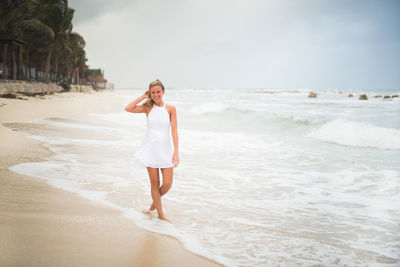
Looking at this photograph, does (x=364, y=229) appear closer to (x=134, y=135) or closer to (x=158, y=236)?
(x=158, y=236)

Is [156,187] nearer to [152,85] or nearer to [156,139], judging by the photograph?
[156,139]

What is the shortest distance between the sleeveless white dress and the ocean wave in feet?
31.3

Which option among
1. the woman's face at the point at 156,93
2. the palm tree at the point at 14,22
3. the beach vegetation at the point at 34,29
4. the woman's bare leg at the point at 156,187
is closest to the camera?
the woman's face at the point at 156,93

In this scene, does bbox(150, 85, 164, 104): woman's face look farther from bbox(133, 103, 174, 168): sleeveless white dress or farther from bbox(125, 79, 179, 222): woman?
bbox(133, 103, 174, 168): sleeveless white dress

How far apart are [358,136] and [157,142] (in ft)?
36.0

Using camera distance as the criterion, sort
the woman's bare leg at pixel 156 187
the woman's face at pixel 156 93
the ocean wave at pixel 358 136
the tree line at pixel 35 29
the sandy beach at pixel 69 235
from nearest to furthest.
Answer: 1. the sandy beach at pixel 69 235
2. the woman's face at pixel 156 93
3. the woman's bare leg at pixel 156 187
4. the ocean wave at pixel 358 136
5. the tree line at pixel 35 29

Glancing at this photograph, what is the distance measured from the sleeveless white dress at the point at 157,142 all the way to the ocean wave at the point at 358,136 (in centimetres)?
954

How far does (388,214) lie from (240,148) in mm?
5274

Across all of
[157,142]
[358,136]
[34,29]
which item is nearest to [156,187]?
[157,142]

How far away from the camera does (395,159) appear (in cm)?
827

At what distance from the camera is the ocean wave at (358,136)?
10729mm

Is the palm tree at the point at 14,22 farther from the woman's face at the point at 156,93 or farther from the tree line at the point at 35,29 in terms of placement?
the woman's face at the point at 156,93

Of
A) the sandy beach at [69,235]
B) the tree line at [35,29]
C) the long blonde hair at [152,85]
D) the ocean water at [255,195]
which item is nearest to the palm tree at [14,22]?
the tree line at [35,29]

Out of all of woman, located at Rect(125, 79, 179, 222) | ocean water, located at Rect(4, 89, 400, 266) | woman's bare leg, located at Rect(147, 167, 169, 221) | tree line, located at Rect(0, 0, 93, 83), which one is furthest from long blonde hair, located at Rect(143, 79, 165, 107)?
tree line, located at Rect(0, 0, 93, 83)
